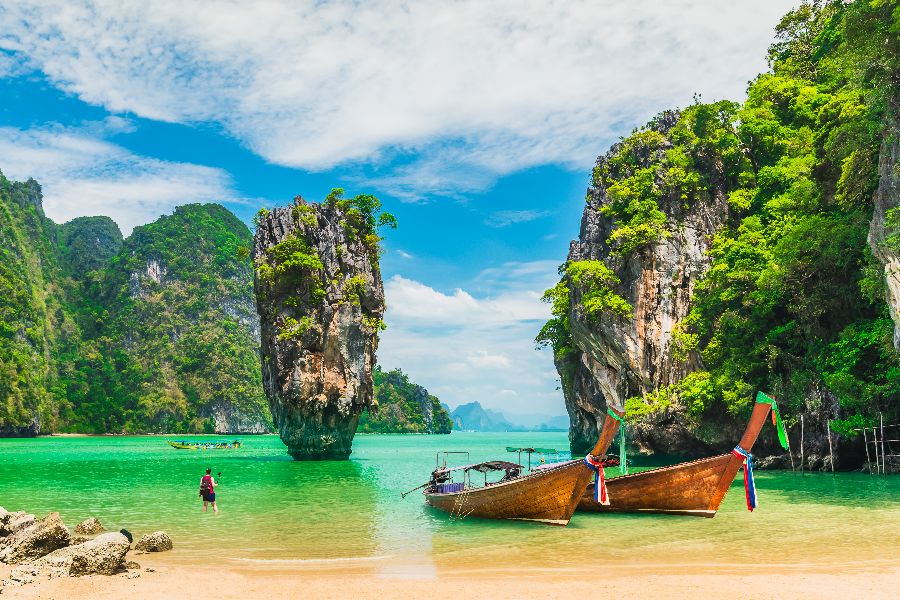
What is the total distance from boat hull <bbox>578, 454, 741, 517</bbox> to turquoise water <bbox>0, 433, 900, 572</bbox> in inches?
14.2

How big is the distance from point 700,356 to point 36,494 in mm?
26209

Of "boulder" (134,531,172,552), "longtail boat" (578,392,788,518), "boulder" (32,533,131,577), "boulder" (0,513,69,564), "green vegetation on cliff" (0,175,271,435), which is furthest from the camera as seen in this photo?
"green vegetation on cliff" (0,175,271,435)

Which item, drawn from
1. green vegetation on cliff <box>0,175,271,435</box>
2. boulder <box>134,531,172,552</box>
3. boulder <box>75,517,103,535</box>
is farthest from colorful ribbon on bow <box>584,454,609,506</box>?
green vegetation on cliff <box>0,175,271,435</box>

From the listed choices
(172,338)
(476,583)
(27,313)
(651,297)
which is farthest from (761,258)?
(172,338)

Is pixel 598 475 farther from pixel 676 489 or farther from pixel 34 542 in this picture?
pixel 34 542

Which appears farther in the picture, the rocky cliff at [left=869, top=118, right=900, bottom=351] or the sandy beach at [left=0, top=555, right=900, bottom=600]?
the rocky cliff at [left=869, top=118, right=900, bottom=351]

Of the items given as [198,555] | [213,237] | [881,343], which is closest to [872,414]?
[881,343]

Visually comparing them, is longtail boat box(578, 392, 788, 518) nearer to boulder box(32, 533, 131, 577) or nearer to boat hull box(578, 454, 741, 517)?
boat hull box(578, 454, 741, 517)

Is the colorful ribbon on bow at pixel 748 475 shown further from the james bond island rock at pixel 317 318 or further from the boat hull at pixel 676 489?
the james bond island rock at pixel 317 318

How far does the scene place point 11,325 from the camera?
8106cm

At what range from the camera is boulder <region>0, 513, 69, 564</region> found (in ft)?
34.5

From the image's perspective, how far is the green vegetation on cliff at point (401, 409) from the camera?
126631mm

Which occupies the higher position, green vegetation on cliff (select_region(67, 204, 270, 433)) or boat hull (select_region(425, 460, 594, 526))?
green vegetation on cliff (select_region(67, 204, 270, 433))

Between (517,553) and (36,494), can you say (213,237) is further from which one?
(517,553)
